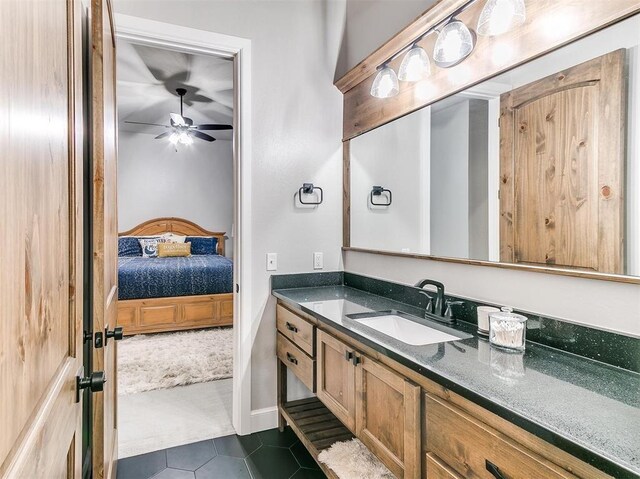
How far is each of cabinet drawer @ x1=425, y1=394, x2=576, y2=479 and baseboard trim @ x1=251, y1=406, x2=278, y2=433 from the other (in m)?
1.54

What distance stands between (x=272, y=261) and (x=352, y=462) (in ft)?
3.93

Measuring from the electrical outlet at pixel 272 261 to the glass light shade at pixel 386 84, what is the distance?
1126 millimetres

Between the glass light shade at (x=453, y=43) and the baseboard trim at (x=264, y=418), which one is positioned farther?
the baseboard trim at (x=264, y=418)

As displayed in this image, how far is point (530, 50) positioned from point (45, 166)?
60.2 inches

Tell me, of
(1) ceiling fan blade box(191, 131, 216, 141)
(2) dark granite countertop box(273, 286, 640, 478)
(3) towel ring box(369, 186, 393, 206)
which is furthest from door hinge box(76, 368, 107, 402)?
(1) ceiling fan blade box(191, 131, 216, 141)

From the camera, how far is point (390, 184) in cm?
231

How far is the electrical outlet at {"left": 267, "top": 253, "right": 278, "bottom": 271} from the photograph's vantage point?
2447mm

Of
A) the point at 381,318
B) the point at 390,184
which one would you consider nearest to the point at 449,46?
the point at 390,184

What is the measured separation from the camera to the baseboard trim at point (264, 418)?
7.97ft

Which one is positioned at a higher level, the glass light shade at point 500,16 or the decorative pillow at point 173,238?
the glass light shade at point 500,16

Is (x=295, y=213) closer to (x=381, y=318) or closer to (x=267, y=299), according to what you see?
(x=267, y=299)

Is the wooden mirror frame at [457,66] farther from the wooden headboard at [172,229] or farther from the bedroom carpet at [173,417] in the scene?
the wooden headboard at [172,229]

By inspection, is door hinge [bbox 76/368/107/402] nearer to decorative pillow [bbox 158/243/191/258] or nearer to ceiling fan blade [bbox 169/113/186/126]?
ceiling fan blade [bbox 169/113/186/126]

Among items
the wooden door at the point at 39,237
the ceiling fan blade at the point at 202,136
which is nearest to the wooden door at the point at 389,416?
the wooden door at the point at 39,237
